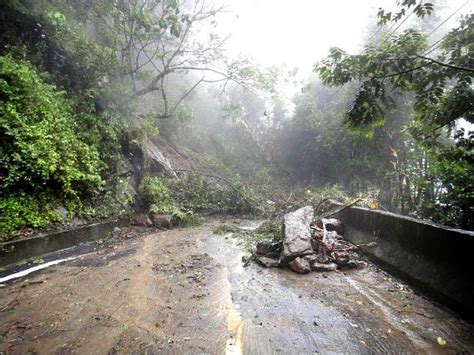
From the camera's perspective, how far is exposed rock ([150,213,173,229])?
8.81m

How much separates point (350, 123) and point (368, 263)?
114 inches

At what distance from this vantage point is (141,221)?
862 centimetres

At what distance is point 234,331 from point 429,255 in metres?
3.08

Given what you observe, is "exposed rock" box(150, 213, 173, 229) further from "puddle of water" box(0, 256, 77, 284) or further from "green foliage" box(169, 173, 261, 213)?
"puddle of water" box(0, 256, 77, 284)

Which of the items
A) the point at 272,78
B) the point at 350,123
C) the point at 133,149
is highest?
the point at 272,78

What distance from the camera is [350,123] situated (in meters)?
4.15

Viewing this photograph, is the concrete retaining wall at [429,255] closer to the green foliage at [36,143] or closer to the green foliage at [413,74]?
the green foliage at [413,74]

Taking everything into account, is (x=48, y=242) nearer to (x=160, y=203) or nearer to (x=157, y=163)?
(x=160, y=203)

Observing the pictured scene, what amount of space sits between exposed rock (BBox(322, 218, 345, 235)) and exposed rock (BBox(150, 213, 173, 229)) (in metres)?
4.88

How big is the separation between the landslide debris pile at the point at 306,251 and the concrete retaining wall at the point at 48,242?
13.3ft

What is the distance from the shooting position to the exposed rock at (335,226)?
271 inches

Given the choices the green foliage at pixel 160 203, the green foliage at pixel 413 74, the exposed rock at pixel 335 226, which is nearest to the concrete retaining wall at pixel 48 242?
the green foliage at pixel 160 203

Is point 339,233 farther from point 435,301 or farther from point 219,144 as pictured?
point 219,144

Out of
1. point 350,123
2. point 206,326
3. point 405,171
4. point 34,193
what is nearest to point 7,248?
point 34,193
